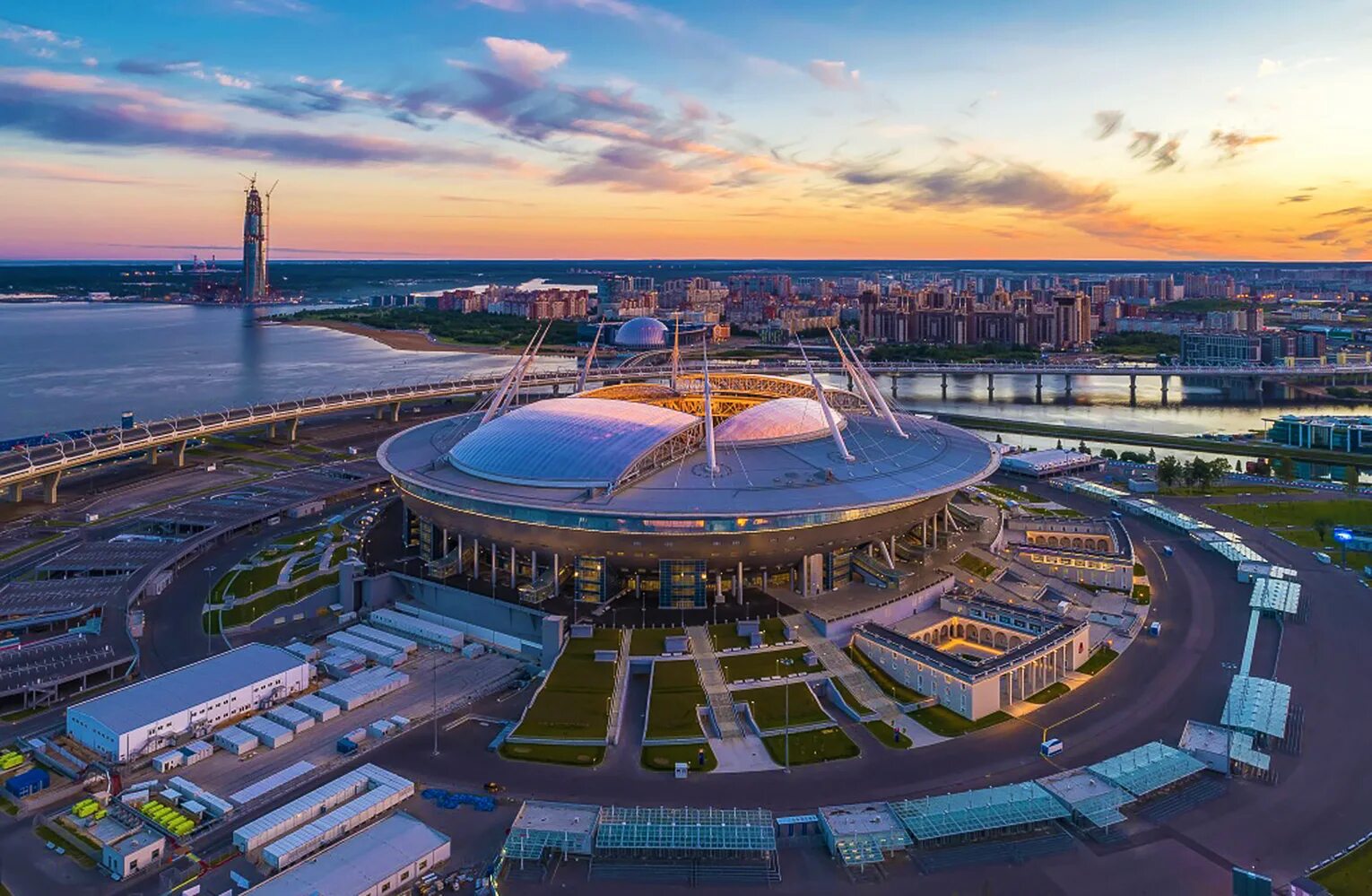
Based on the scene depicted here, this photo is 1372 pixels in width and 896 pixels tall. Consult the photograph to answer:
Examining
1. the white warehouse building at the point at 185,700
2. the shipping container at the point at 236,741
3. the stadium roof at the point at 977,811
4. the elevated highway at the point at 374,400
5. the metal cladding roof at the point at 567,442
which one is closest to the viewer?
the stadium roof at the point at 977,811

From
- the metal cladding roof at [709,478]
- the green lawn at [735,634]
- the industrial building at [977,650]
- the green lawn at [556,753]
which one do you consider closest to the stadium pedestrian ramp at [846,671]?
the green lawn at [735,634]

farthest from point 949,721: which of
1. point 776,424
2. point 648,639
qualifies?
point 776,424

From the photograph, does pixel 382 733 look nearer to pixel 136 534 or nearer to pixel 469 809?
pixel 469 809

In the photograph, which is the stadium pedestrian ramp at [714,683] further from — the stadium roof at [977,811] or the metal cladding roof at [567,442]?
the metal cladding roof at [567,442]

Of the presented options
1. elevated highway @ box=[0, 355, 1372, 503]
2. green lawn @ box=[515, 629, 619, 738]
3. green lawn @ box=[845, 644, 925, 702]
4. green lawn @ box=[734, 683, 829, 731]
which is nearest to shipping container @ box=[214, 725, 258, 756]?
green lawn @ box=[515, 629, 619, 738]

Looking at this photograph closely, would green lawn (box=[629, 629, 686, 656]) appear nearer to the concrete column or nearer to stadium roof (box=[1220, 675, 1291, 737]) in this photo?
stadium roof (box=[1220, 675, 1291, 737])

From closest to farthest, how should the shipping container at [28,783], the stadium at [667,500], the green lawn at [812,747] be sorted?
the shipping container at [28,783] < the green lawn at [812,747] < the stadium at [667,500]

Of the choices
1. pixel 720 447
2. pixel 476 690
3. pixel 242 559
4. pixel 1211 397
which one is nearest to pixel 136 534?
pixel 242 559
